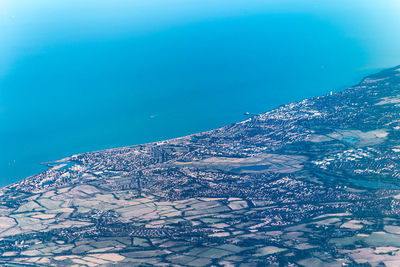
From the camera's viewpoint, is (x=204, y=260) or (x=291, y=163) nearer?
(x=204, y=260)

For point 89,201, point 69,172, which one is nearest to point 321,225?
point 89,201

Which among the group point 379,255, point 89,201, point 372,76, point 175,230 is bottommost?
point 379,255

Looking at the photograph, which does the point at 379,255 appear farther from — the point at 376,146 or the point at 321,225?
the point at 376,146

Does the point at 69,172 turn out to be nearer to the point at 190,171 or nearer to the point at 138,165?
the point at 138,165

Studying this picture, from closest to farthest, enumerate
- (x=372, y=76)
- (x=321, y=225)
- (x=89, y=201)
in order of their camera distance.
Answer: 1. (x=321, y=225)
2. (x=89, y=201)
3. (x=372, y=76)

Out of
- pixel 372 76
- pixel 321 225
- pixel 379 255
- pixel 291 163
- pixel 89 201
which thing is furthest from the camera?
pixel 372 76

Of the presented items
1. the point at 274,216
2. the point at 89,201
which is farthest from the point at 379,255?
the point at 89,201

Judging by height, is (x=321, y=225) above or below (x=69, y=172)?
below
